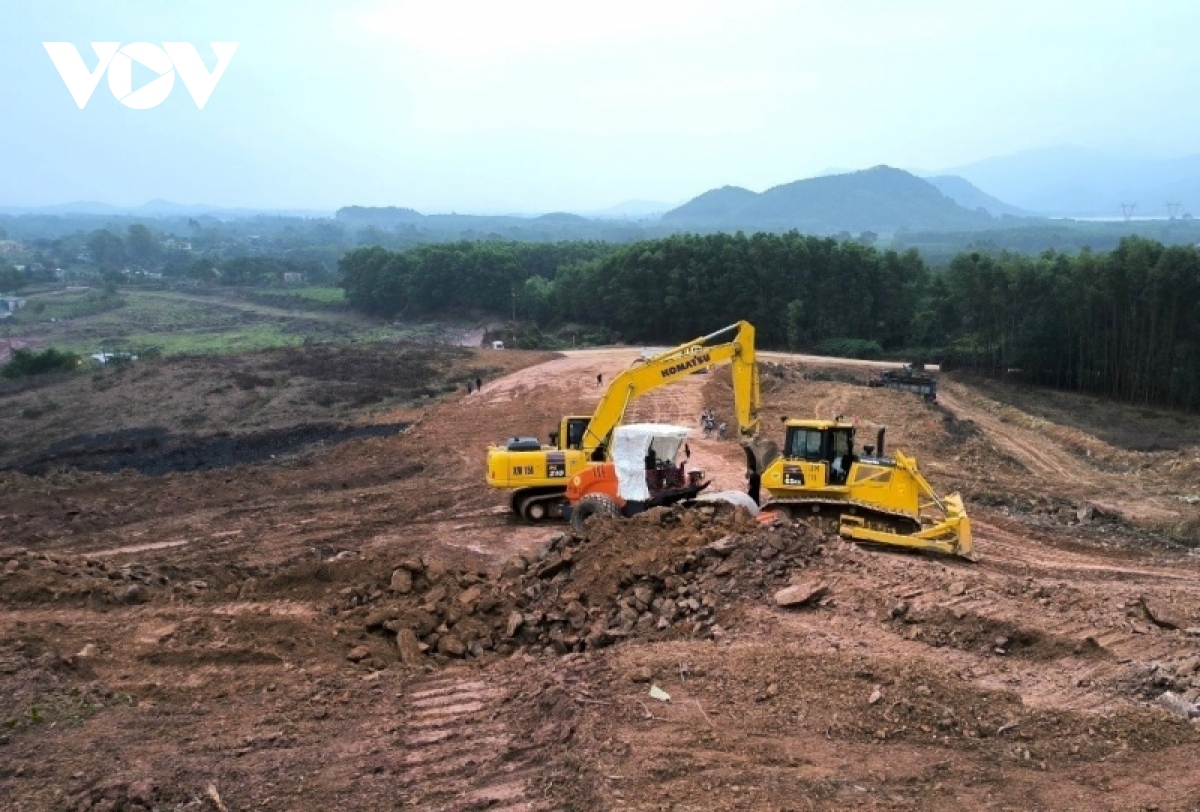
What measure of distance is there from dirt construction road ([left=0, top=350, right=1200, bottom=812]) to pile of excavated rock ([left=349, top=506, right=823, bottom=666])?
0.04 m

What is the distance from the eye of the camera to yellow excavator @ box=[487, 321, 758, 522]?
1540 centimetres

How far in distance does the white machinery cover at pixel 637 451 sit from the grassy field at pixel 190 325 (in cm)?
4194

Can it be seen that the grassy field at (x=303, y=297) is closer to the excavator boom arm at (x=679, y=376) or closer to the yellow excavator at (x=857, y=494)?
the excavator boom arm at (x=679, y=376)

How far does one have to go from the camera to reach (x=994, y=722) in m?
7.34

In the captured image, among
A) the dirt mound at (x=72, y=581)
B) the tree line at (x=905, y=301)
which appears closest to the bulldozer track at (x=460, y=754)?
the dirt mound at (x=72, y=581)

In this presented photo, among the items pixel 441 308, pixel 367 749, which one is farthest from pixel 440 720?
pixel 441 308

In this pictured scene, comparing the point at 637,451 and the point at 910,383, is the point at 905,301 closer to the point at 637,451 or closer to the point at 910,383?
the point at 910,383

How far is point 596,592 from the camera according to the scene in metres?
10.4

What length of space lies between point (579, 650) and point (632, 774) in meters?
2.92

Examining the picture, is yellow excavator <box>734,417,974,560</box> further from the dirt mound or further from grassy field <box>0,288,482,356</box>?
grassy field <box>0,288,482,356</box>

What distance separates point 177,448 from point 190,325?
4867 centimetres

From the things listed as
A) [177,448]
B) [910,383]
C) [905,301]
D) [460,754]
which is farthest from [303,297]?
[460,754]

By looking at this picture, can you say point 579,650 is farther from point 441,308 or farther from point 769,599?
point 441,308

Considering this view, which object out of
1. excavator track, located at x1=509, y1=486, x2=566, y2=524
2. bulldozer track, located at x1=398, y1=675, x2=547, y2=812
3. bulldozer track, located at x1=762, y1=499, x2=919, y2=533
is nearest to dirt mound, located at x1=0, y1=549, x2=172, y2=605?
bulldozer track, located at x1=398, y1=675, x2=547, y2=812
